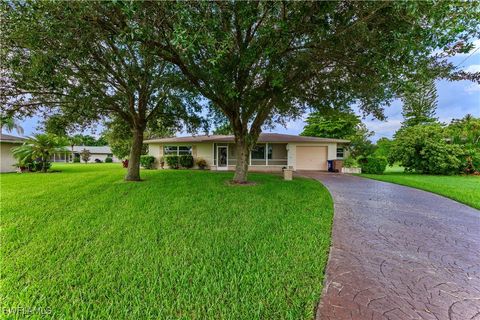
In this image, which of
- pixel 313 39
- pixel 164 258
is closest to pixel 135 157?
pixel 164 258

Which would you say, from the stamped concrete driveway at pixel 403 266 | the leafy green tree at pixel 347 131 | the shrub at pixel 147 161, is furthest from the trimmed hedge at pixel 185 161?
the stamped concrete driveway at pixel 403 266

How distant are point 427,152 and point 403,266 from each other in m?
19.5

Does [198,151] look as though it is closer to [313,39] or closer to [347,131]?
[313,39]

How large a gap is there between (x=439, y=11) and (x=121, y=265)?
22.0 ft

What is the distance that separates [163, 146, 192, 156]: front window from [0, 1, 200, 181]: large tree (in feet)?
27.8

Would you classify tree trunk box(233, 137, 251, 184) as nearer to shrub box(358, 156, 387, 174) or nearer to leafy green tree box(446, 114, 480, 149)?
shrub box(358, 156, 387, 174)

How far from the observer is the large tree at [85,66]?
4.70 meters

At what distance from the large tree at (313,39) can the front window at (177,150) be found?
12.7m

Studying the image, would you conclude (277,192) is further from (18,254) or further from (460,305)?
(18,254)

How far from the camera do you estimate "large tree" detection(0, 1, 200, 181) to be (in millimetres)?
4703

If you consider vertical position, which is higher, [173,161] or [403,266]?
[173,161]

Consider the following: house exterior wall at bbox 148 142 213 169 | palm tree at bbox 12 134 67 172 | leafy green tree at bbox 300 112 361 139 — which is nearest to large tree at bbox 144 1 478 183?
house exterior wall at bbox 148 142 213 169

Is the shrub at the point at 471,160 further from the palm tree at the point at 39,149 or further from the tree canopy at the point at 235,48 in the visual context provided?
the palm tree at the point at 39,149

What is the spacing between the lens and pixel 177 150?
67.3 ft
